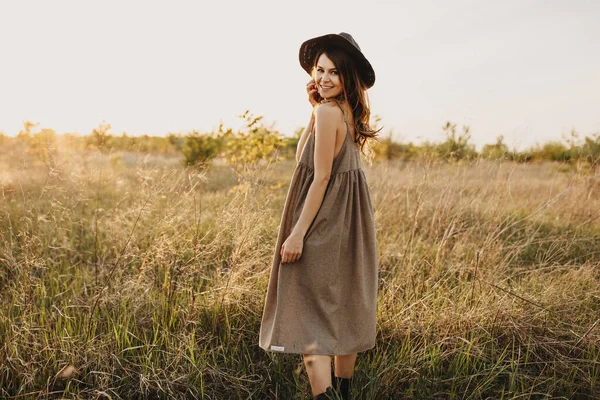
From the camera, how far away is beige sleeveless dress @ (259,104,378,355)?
5.87 ft

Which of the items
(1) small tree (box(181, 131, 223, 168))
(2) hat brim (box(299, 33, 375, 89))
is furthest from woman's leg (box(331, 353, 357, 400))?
(1) small tree (box(181, 131, 223, 168))

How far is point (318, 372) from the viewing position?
1811mm

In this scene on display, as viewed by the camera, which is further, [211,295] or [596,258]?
[596,258]

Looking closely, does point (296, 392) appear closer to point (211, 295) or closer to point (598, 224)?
point (211, 295)

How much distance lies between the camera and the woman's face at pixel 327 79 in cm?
186

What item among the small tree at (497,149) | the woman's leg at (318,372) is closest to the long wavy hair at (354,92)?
the woman's leg at (318,372)

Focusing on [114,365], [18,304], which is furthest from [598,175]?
[18,304]

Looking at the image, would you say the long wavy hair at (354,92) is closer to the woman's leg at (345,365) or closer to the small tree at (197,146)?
the woman's leg at (345,365)

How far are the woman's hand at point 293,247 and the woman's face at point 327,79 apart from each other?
0.64 m

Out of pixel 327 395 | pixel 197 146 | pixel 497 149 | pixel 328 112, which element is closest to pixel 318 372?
pixel 327 395

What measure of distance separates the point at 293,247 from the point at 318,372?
56cm

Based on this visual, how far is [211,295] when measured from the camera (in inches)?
103

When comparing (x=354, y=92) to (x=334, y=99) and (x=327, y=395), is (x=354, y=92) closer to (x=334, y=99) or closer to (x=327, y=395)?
(x=334, y=99)

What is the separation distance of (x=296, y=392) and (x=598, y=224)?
4021 millimetres
